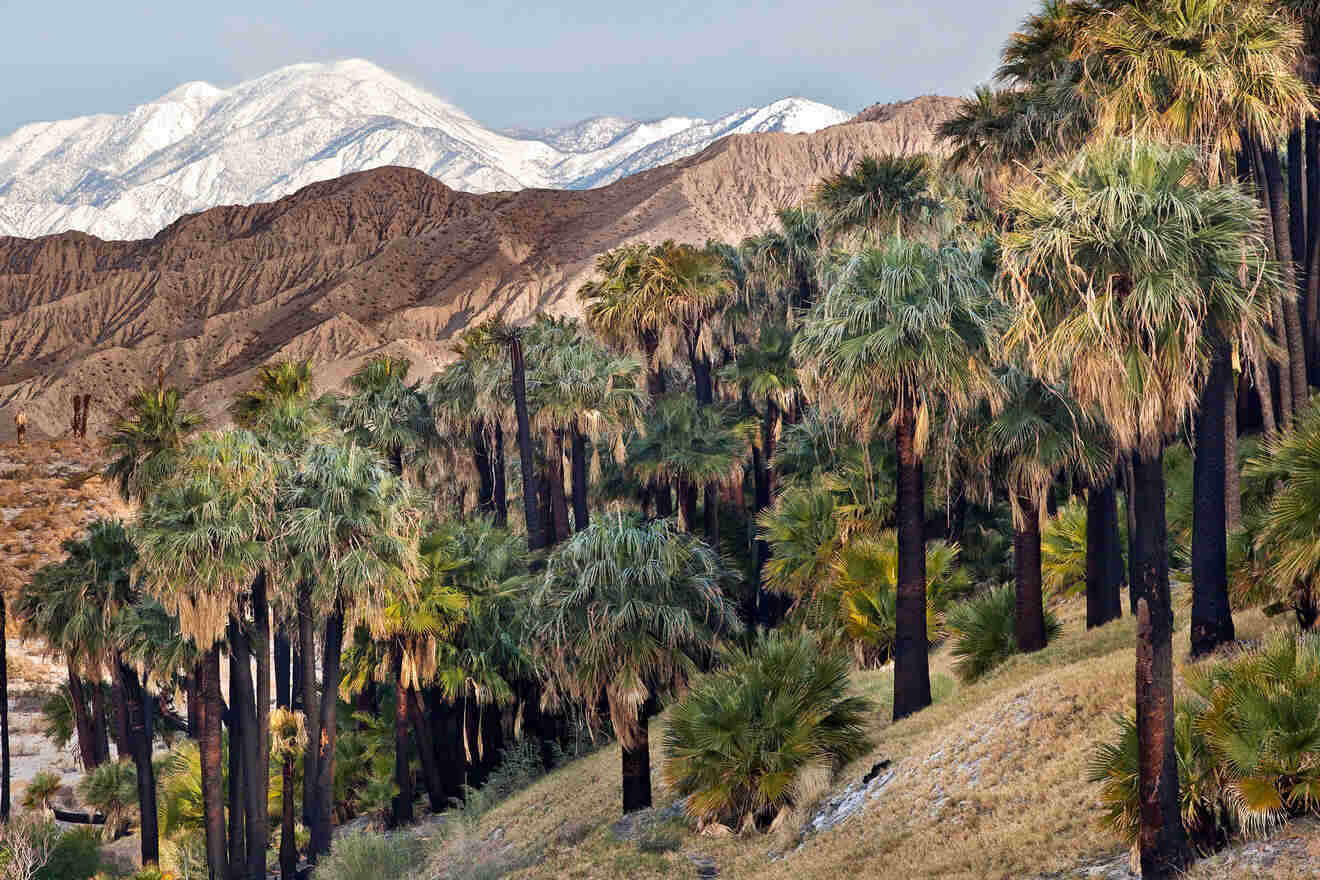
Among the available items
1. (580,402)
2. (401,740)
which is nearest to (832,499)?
(401,740)

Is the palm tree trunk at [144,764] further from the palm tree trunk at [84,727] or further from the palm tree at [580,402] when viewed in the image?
the palm tree at [580,402]

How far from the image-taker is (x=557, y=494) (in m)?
41.1

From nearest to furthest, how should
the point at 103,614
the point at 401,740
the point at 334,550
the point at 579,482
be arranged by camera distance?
the point at 334,550 < the point at 401,740 < the point at 103,614 < the point at 579,482

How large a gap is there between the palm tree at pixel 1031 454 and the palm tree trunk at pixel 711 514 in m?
17.1

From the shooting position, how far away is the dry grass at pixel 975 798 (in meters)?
13.3

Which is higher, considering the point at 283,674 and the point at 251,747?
the point at 251,747

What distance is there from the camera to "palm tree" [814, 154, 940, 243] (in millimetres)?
34781

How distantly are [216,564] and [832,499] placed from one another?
13988 millimetres

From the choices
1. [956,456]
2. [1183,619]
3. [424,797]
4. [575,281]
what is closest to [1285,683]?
[1183,619]

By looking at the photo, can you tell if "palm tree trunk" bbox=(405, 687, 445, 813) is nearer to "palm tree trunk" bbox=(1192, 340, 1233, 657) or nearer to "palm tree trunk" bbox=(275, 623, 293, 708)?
"palm tree trunk" bbox=(275, 623, 293, 708)

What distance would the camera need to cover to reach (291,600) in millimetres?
25547

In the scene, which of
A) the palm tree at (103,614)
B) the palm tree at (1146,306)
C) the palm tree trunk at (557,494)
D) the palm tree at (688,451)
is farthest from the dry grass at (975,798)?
the palm tree trunk at (557,494)

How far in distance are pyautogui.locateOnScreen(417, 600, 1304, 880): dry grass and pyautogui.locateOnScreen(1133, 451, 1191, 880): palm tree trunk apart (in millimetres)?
1322

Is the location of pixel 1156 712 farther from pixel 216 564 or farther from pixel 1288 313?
pixel 216 564
